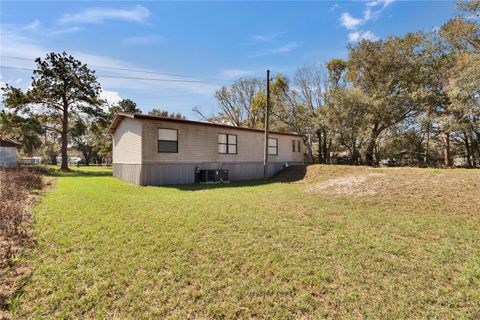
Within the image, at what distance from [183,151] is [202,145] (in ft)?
4.06

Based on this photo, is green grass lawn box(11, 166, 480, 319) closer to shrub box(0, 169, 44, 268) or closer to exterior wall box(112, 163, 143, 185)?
shrub box(0, 169, 44, 268)

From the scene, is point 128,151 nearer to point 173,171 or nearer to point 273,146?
point 173,171

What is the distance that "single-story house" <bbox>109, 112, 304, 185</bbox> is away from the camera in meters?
11.9

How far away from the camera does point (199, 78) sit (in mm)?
19219

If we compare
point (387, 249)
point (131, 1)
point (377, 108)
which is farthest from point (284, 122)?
point (387, 249)

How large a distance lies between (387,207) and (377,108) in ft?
44.1

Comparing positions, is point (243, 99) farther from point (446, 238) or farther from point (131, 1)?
point (446, 238)

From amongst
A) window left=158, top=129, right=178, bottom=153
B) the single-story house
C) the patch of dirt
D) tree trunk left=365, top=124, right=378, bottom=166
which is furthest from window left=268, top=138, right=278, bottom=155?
tree trunk left=365, top=124, right=378, bottom=166

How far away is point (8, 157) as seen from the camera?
73.3 feet

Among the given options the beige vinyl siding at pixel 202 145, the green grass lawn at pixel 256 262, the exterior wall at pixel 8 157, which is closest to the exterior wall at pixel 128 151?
the beige vinyl siding at pixel 202 145

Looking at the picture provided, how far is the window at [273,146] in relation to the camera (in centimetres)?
1730

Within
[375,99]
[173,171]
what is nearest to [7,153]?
[173,171]

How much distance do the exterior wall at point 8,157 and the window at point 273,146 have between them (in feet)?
77.1

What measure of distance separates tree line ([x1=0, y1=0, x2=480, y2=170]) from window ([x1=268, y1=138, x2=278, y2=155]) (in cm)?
548
